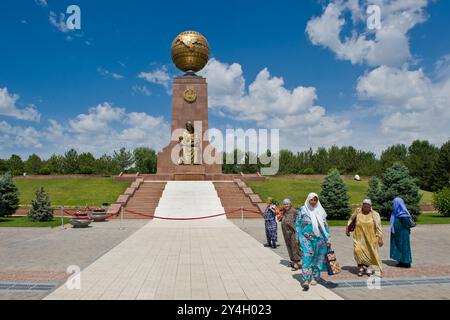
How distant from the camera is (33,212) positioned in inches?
686

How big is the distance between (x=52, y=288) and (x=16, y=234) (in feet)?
27.7

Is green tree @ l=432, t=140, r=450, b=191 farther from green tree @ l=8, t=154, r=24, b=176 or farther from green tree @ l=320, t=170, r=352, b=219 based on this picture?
green tree @ l=8, t=154, r=24, b=176

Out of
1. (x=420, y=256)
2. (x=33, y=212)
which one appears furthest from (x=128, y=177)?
(x=420, y=256)

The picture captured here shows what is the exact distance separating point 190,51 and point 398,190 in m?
22.5

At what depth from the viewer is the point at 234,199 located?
21.7 metres

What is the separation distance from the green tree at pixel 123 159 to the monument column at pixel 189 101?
41604 millimetres

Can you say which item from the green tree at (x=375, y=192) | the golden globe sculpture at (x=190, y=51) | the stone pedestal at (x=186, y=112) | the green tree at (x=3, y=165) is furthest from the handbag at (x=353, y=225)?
the green tree at (x=3, y=165)

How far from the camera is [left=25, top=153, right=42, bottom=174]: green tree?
7878 cm

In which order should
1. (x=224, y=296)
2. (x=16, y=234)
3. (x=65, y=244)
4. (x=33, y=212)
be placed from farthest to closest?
(x=33, y=212) → (x=16, y=234) → (x=65, y=244) → (x=224, y=296)

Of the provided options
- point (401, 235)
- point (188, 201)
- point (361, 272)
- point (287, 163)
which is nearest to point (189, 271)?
point (361, 272)

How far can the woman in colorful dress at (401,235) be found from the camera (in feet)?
26.5

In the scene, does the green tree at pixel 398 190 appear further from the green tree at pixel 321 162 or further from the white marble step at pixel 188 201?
the green tree at pixel 321 162

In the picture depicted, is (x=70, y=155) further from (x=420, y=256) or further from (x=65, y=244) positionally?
(x=420, y=256)
